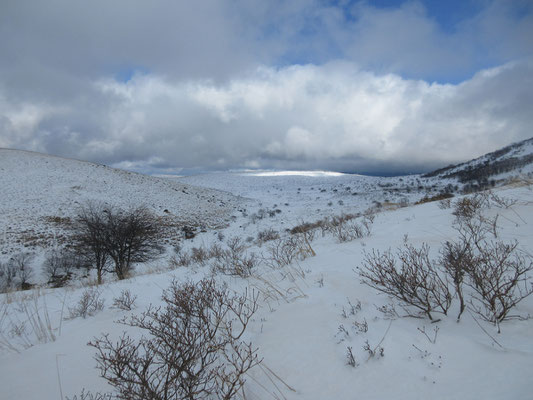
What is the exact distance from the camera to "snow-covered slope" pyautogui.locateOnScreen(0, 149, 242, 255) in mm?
19750

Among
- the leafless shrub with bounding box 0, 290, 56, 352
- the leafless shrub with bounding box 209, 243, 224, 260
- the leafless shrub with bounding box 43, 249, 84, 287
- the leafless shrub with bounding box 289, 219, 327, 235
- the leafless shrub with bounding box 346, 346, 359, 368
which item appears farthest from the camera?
the leafless shrub with bounding box 43, 249, 84, 287

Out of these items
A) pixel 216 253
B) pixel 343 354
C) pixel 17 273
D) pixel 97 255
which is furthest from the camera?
pixel 17 273

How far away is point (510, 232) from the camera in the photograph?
→ 354cm

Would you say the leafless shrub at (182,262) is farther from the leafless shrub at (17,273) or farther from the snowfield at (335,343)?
the leafless shrub at (17,273)

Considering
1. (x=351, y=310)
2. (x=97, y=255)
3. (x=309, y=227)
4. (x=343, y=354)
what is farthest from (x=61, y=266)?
(x=343, y=354)

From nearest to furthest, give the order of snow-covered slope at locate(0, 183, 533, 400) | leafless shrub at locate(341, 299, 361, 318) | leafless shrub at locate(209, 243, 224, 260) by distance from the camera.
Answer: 1. snow-covered slope at locate(0, 183, 533, 400)
2. leafless shrub at locate(341, 299, 361, 318)
3. leafless shrub at locate(209, 243, 224, 260)

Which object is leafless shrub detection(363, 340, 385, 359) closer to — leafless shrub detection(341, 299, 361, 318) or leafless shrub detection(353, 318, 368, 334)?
leafless shrub detection(353, 318, 368, 334)

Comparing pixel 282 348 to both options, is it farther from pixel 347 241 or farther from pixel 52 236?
pixel 52 236

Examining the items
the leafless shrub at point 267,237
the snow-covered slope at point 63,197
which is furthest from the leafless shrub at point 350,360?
the snow-covered slope at point 63,197

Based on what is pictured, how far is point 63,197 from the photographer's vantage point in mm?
27844

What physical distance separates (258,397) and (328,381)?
0.49 m

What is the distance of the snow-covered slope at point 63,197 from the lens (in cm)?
1975

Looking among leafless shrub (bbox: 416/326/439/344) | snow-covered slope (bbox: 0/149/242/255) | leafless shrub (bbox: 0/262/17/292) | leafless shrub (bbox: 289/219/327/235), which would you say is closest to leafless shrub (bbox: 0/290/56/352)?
leafless shrub (bbox: 416/326/439/344)

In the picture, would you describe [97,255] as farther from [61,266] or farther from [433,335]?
[433,335]
